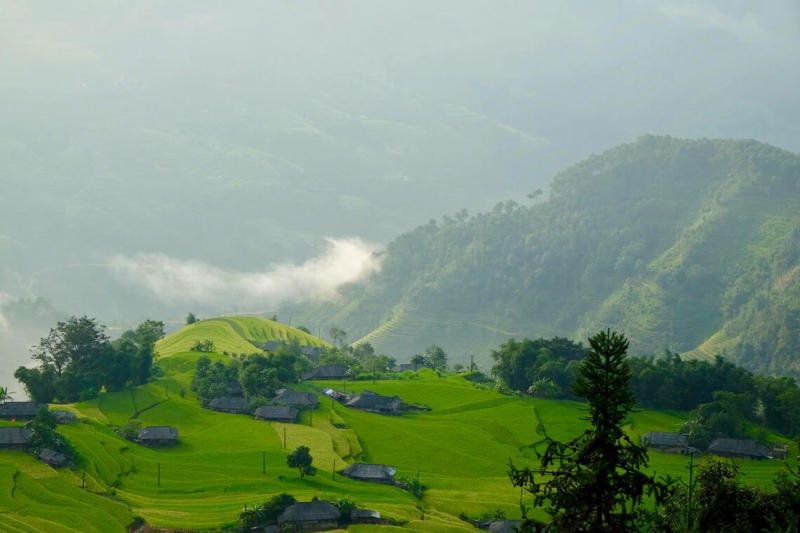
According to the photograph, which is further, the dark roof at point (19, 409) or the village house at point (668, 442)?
the village house at point (668, 442)

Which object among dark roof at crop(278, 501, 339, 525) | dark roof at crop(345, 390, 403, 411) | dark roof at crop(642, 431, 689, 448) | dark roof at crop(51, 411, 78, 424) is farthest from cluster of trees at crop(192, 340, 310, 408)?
dark roof at crop(642, 431, 689, 448)

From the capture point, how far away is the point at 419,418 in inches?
3322

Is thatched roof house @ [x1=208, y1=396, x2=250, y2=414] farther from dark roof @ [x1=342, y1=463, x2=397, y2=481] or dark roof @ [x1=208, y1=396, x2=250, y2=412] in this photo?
dark roof @ [x1=342, y1=463, x2=397, y2=481]

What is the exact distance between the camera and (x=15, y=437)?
64.4 metres

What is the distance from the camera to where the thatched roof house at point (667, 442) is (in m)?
75.2

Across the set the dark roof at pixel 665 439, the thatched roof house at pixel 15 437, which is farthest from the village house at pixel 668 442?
the thatched roof house at pixel 15 437

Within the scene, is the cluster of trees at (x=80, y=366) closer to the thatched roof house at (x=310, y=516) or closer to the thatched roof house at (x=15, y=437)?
the thatched roof house at (x=15, y=437)

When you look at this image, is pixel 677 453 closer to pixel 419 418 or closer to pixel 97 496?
pixel 419 418

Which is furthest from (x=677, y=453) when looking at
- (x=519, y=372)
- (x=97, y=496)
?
(x=97, y=496)

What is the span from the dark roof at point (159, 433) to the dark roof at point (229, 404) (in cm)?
1021

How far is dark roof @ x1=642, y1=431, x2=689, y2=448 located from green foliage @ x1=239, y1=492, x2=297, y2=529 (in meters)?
31.0

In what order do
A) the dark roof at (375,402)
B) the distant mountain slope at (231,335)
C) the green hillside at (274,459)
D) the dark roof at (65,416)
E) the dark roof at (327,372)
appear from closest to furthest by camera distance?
the green hillside at (274,459) < the dark roof at (65,416) < the dark roof at (375,402) < the dark roof at (327,372) < the distant mountain slope at (231,335)

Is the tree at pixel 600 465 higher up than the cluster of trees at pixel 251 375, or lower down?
lower down

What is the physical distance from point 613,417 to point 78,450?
52.4 metres
